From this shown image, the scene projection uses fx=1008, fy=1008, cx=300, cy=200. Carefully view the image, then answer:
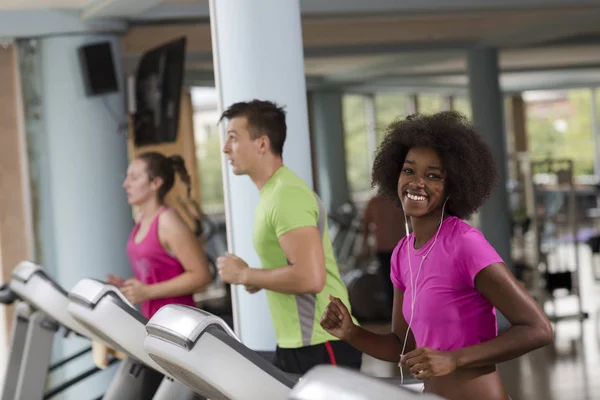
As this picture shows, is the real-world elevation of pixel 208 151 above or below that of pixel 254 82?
below

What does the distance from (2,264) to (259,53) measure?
12.6 ft

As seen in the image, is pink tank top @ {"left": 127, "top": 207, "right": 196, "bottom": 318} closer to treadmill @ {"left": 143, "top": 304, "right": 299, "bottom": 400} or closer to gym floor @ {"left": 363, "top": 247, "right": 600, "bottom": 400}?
treadmill @ {"left": 143, "top": 304, "right": 299, "bottom": 400}

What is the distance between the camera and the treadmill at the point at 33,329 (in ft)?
11.8

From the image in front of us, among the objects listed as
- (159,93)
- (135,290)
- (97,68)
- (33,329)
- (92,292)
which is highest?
(97,68)

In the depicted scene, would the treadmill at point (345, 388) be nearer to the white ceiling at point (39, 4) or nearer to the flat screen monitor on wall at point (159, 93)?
the flat screen monitor on wall at point (159, 93)

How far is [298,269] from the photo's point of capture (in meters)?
2.71

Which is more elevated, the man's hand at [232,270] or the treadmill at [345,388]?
the treadmill at [345,388]

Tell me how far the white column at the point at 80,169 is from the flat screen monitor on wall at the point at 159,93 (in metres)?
0.18

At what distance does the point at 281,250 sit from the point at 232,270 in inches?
6.0

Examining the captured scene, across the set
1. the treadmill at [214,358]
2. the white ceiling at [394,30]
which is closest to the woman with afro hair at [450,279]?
the treadmill at [214,358]

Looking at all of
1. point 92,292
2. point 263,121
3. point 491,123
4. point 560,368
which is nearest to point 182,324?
point 92,292

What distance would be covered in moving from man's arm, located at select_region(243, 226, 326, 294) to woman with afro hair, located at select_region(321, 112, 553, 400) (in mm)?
476

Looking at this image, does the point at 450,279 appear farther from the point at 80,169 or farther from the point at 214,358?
the point at 80,169

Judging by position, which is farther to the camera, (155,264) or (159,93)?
(159,93)
